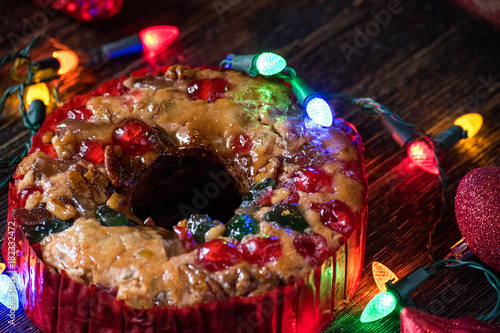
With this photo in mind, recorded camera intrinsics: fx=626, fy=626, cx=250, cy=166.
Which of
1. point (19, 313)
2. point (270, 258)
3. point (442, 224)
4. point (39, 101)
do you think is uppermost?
point (39, 101)

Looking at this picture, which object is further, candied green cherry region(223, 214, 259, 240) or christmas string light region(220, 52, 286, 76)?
christmas string light region(220, 52, 286, 76)

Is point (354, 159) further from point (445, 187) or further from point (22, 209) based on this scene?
point (22, 209)

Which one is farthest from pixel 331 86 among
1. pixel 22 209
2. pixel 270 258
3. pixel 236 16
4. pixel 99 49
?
pixel 22 209

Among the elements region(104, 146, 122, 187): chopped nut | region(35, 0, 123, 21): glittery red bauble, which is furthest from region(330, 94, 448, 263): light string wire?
region(35, 0, 123, 21): glittery red bauble

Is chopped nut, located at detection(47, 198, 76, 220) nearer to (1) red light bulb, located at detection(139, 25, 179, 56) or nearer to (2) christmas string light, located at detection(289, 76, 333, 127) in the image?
(2) christmas string light, located at detection(289, 76, 333, 127)

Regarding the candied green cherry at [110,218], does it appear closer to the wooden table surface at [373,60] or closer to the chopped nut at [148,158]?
the chopped nut at [148,158]

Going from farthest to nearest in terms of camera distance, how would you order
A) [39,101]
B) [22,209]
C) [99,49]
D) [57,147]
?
[99,49], [39,101], [57,147], [22,209]
